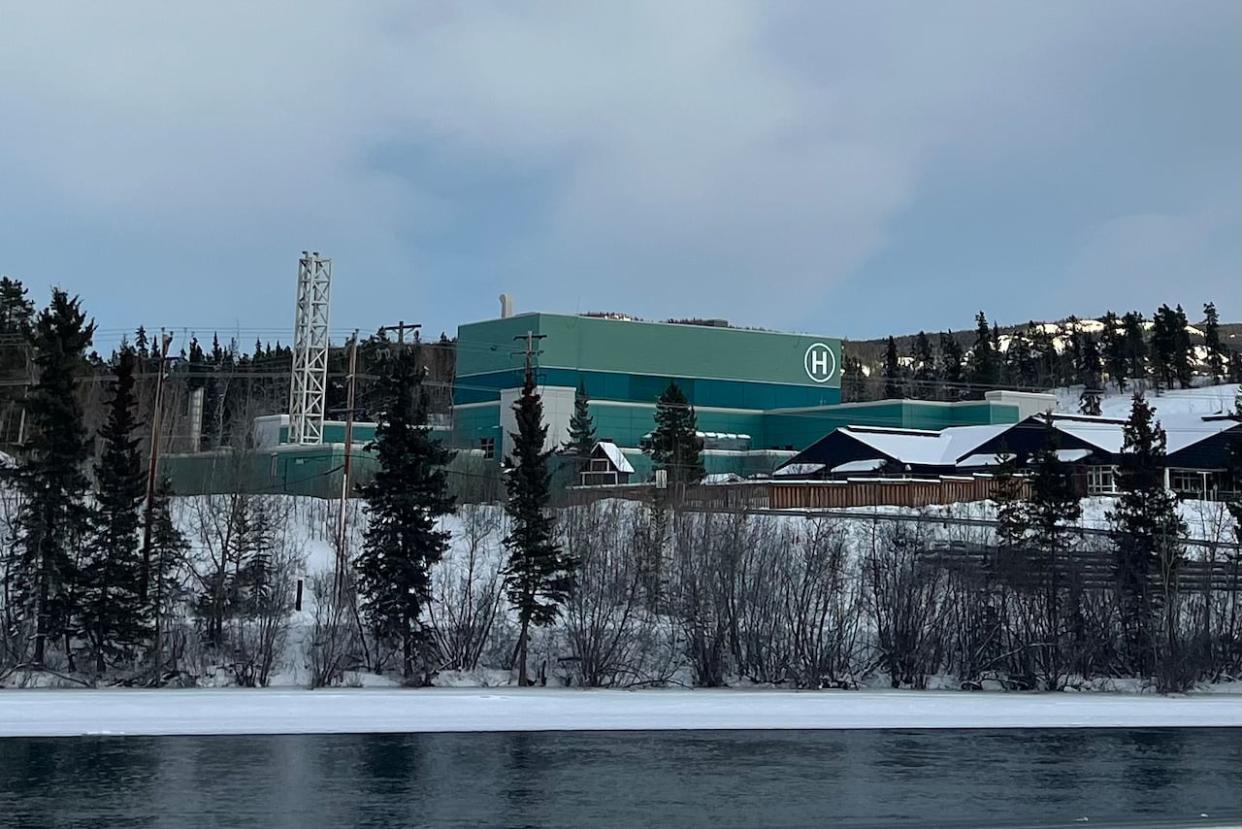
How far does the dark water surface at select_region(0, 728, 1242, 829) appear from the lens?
1575 cm

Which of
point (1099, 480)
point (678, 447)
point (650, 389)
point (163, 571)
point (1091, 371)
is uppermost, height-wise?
point (1091, 371)

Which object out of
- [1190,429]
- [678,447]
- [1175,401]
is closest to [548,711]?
[678,447]

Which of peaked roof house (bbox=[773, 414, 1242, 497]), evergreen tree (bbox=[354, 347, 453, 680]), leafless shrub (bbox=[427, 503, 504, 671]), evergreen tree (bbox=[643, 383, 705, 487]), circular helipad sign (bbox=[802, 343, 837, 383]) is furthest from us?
circular helipad sign (bbox=[802, 343, 837, 383])

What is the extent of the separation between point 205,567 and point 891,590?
22.7 meters

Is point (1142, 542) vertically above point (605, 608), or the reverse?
point (1142, 542)

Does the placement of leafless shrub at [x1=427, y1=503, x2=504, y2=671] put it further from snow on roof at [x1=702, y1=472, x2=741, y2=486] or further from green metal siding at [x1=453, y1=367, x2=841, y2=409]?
green metal siding at [x1=453, y1=367, x2=841, y2=409]

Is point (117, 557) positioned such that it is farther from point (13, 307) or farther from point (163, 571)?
point (13, 307)

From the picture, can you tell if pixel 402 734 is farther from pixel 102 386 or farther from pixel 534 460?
pixel 102 386

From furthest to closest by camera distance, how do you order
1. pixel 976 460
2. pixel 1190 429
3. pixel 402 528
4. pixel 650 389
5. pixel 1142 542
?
pixel 650 389, pixel 1190 429, pixel 976 460, pixel 1142 542, pixel 402 528

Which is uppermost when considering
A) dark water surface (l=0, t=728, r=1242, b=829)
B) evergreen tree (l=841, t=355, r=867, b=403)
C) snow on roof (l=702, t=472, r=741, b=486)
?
evergreen tree (l=841, t=355, r=867, b=403)

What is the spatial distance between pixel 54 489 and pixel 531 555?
14.0 m

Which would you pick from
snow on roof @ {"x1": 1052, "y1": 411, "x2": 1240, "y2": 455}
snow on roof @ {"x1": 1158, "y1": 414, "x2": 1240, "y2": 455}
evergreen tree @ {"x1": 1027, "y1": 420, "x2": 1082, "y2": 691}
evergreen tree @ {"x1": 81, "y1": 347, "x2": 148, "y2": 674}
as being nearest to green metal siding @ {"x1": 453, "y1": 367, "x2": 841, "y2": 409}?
snow on roof @ {"x1": 1052, "y1": 411, "x2": 1240, "y2": 455}

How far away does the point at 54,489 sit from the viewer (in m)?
40.0

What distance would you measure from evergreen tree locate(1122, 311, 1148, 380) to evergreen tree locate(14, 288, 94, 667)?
13557 centimetres
